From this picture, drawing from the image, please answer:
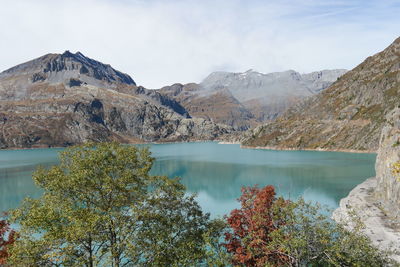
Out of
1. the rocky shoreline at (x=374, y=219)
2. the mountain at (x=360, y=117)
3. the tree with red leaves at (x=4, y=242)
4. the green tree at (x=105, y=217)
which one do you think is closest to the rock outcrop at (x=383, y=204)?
the rocky shoreline at (x=374, y=219)

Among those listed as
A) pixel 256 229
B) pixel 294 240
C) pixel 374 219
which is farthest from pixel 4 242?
pixel 374 219

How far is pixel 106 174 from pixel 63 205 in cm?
366

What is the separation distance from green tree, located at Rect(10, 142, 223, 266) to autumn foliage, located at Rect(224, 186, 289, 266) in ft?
6.42

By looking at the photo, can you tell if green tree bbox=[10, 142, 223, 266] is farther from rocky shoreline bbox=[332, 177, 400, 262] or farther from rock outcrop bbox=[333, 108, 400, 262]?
rock outcrop bbox=[333, 108, 400, 262]

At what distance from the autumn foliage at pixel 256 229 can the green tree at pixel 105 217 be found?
1.96m

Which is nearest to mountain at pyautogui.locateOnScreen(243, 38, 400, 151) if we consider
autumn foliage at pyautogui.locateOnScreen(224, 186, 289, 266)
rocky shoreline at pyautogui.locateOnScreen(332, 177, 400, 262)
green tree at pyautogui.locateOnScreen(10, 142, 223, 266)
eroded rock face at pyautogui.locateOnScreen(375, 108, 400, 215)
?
eroded rock face at pyautogui.locateOnScreen(375, 108, 400, 215)

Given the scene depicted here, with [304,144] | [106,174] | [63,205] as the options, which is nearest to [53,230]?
[63,205]

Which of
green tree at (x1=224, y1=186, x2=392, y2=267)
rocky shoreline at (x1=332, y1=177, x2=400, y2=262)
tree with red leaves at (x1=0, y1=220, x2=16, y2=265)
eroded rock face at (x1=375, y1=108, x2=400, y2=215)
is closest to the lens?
green tree at (x1=224, y1=186, x2=392, y2=267)

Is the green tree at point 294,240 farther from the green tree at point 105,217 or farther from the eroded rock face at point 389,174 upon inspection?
the eroded rock face at point 389,174

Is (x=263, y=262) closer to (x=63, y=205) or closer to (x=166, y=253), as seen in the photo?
(x=166, y=253)

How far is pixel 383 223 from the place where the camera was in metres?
36.1

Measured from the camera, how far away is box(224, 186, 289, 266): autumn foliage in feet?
69.8

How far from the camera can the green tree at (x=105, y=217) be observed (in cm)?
1836

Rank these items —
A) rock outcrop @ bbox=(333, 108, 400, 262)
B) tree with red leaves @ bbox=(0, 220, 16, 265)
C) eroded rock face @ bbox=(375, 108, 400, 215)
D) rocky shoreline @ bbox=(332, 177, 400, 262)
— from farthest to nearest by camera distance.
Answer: eroded rock face @ bbox=(375, 108, 400, 215) → rock outcrop @ bbox=(333, 108, 400, 262) → rocky shoreline @ bbox=(332, 177, 400, 262) → tree with red leaves @ bbox=(0, 220, 16, 265)
